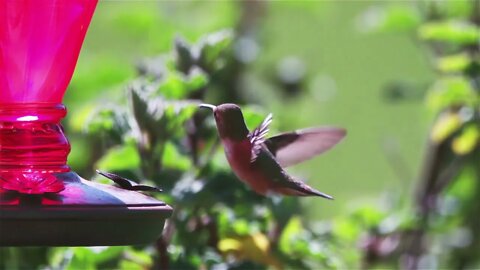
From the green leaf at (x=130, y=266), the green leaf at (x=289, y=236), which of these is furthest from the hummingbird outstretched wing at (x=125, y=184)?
the green leaf at (x=289, y=236)

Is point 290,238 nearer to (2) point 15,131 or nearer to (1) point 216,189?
(1) point 216,189

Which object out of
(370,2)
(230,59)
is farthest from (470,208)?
(370,2)

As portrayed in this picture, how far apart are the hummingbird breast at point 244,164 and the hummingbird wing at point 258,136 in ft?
0.07

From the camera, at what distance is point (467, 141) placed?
4.14 metres

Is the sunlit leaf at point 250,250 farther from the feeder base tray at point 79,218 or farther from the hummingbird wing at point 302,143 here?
the feeder base tray at point 79,218

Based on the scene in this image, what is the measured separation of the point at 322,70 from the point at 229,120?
5175 millimetres

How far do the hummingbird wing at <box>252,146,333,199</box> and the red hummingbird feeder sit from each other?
16.9 inches

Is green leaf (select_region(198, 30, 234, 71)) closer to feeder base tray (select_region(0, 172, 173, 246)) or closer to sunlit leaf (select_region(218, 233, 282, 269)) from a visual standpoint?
sunlit leaf (select_region(218, 233, 282, 269))

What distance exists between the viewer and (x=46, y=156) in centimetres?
210

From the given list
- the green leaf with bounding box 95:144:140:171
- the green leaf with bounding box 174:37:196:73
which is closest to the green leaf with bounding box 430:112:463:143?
the green leaf with bounding box 174:37:196:73

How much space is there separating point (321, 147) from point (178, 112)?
1.23 ft

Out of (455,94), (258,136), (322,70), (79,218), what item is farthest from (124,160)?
(322,70)

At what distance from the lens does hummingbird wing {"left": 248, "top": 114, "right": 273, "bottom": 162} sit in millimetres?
2418

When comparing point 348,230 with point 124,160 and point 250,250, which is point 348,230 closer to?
point 250,250
